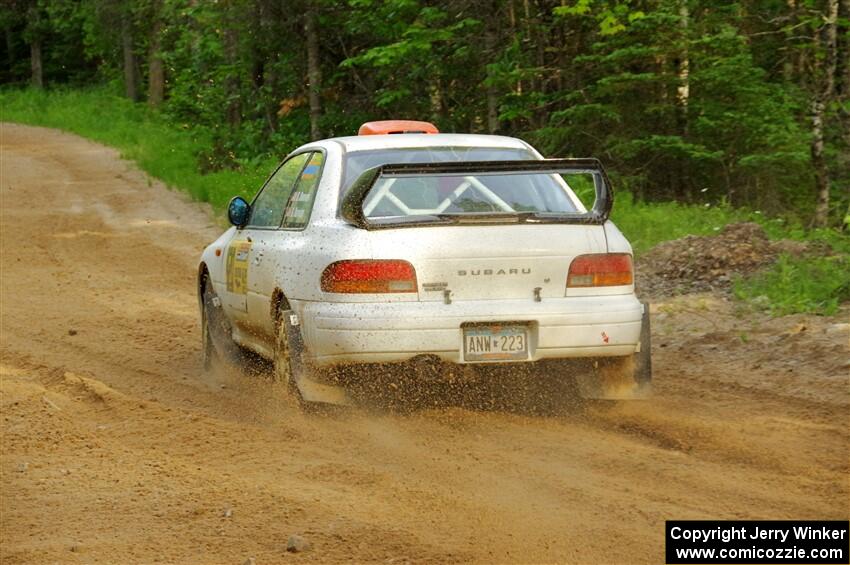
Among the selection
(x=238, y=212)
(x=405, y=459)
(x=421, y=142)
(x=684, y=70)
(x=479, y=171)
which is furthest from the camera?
(x=684, y=70)

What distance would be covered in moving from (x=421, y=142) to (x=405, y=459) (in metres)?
2.41

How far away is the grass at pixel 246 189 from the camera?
10.0 meters

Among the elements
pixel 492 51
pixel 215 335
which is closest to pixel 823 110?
pixel 492 51

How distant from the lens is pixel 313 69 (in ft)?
78.5

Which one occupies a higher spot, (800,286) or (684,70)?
(684,70)

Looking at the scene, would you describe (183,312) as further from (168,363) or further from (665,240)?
(665,240)

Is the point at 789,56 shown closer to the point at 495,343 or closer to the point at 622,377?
the point at 622,377

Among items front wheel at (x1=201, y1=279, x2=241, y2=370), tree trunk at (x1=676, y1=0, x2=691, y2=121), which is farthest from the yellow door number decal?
→ tree trunk at (x1=676, y1=0, x2=691, y2=121)

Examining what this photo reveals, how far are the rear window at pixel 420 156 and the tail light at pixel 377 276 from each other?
0.91m

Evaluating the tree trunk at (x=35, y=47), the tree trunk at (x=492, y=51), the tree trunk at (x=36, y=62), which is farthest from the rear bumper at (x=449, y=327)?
the tree trunk at (x=36, y=62)

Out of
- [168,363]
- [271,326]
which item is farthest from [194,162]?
[271,326]

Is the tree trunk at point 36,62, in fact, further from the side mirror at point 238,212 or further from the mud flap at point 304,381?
the mud flap at point 304,381

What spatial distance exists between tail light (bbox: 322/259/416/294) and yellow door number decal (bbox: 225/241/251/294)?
1707 millimetres

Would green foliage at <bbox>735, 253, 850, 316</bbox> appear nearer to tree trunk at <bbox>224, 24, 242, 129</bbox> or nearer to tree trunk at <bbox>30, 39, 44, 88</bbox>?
tree trunk at <bbox>224, 24, 242, 129</bbox>
